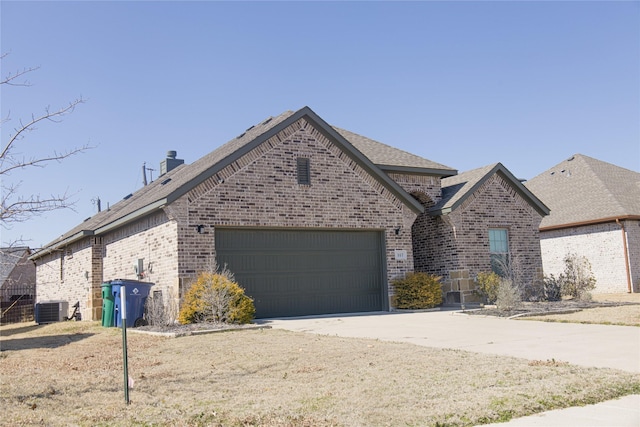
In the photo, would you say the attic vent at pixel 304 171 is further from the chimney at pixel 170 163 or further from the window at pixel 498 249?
the chimney at pixel 170 163

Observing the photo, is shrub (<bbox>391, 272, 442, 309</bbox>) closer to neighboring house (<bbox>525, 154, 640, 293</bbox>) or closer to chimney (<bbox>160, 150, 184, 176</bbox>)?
neighboring house (<bbox>525, 154, 640, 293</bbox>)

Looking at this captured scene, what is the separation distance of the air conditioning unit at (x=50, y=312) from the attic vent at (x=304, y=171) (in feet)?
36.7

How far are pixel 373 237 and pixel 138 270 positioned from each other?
738 cm

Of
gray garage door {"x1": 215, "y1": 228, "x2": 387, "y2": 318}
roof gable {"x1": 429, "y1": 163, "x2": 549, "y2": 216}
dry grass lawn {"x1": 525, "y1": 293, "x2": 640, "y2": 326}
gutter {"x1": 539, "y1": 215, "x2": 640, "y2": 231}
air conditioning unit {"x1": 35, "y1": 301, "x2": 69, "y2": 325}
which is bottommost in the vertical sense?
dry grass lawn {"x1": 525, "y1": 293, "x2": 640, "y2": 326}

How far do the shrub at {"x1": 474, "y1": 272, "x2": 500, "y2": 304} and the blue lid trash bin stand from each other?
11257mm

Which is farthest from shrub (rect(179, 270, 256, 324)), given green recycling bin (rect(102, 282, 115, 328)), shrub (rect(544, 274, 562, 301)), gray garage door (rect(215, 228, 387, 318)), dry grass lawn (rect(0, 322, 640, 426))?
shrub (rect(544, 274, 562, 301))

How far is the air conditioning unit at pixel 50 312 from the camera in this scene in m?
22.1

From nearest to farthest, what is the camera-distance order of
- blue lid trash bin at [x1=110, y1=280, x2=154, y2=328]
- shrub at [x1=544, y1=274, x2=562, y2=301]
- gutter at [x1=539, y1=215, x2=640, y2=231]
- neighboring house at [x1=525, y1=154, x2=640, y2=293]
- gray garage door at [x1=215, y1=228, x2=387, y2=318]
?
blue lid trash bin at [x1=110, y1=280, x2=154, y2=328]
gray garage door at [x1=215, y1=228, x2=387, y2=318]
shrub at [x1=544, y1=274, x2=562, y2=301]
gutter at [x1=539, y1=215, x2=640, y2=231]
neighboring house at [x1=525, y1=154, x2=640, y2=293]

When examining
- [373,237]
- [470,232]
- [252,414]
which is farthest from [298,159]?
[252,414]

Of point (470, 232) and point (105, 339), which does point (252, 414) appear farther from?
point (470, 232)

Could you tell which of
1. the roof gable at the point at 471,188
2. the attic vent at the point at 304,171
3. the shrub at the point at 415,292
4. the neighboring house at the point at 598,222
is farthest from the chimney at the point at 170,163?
the neighboring house at the point at 598,222

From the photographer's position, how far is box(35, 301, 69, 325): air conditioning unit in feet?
72.4

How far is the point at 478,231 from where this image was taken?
21.5 m

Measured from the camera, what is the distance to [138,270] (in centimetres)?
1794
